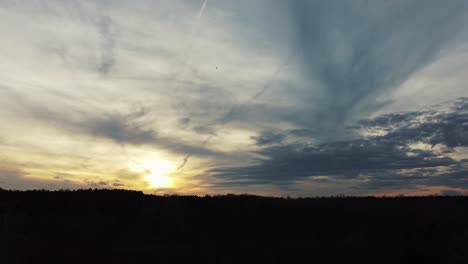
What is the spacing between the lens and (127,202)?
1427 inches

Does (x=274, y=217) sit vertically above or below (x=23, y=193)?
below

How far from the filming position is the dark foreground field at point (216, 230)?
2103cm

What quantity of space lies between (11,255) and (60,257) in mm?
2674

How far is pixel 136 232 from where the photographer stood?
1065 inches

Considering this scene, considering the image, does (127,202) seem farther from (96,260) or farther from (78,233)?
(96,260)

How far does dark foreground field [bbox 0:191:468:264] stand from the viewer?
69.0 feet

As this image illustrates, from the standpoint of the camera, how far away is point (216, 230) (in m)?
28.5

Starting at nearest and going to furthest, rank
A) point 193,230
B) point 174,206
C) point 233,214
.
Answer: point 193,230, point 233,214, point 174,206

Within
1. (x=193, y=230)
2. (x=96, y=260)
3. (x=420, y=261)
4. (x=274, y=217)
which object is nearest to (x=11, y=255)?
(x=96, y=260)

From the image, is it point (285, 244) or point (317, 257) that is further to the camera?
point (285, 244)

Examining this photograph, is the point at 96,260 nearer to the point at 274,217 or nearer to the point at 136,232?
the point at 136,232

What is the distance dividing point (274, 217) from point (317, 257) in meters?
11.8

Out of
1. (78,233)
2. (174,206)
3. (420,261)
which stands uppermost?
(174,206)

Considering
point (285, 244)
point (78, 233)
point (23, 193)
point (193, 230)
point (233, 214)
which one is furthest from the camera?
point (23, 193)
